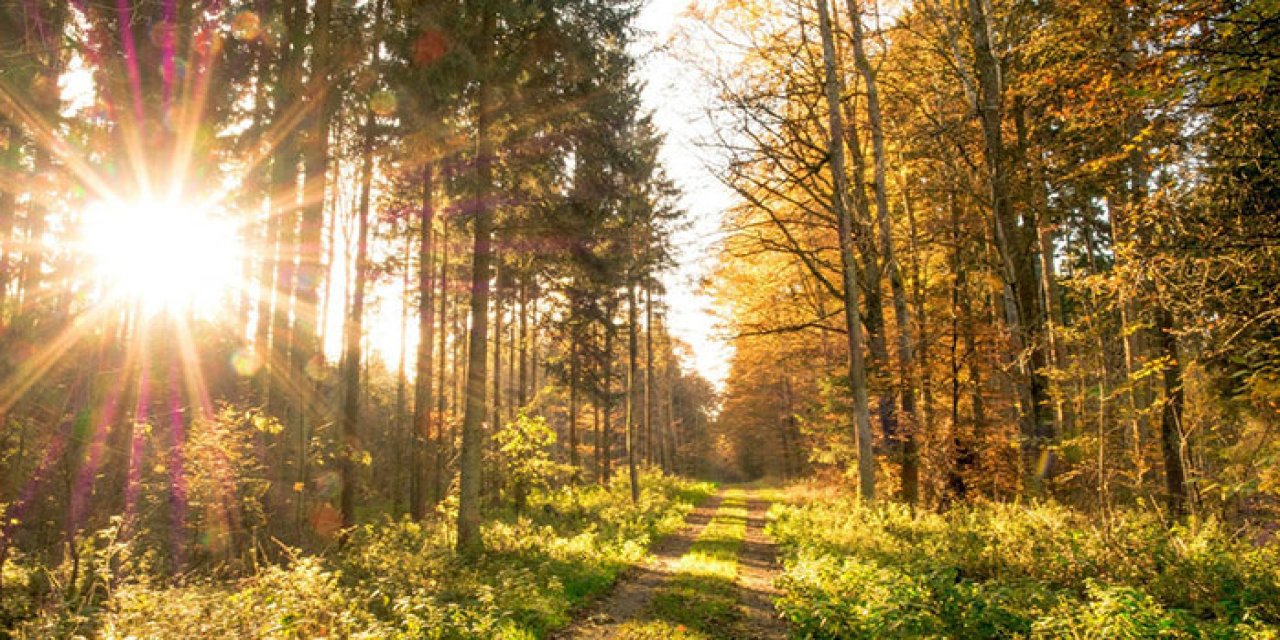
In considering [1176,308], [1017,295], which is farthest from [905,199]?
[1176,308]

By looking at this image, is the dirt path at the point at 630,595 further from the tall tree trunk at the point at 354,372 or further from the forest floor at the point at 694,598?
the tall tree trunk at the point at 354,372

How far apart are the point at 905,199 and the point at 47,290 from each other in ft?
86.4

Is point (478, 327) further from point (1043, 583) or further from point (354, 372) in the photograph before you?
point (1043, 583)

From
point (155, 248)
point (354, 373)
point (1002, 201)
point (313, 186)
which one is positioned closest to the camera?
point (1002, 201)

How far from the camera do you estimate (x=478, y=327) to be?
1160 centimetres

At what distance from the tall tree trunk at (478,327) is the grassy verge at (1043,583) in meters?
5.50

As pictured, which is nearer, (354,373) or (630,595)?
(630,595)

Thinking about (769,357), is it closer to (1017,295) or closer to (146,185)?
(1017,295)

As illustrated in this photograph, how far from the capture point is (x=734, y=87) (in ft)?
41.9

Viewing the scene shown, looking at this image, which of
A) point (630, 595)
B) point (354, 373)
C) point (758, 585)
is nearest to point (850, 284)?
point (758, 585)

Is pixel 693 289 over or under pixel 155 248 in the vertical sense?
under

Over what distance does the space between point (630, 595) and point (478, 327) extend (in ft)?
18.0

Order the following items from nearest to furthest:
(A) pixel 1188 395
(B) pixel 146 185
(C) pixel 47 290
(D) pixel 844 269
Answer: (A) pixel 1188 395 → (D) pixel 844 269 → (B) pixel 146 185 → (C) pixel 47 290

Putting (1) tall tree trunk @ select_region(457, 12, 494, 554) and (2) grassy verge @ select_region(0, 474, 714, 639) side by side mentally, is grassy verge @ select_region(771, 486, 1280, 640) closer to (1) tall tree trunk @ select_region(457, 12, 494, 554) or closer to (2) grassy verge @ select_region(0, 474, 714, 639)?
(2) grassy verge @ select_region(0, 474, 714, 639)
